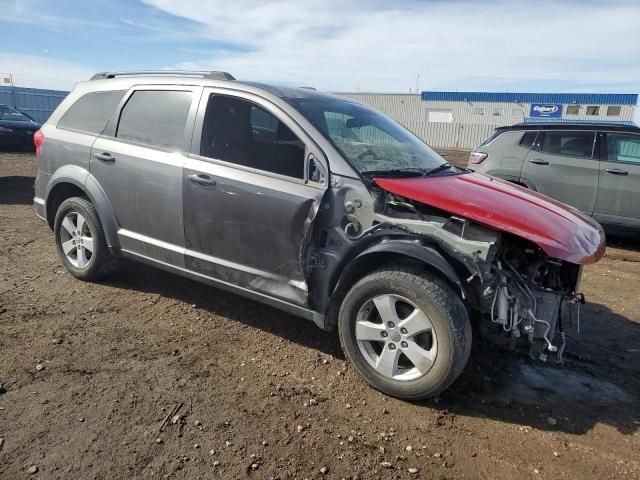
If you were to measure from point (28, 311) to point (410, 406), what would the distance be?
3.25 meters

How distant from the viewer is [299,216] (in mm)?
3252

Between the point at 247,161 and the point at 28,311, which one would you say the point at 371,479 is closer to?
the point at 247,161

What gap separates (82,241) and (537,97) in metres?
38.6

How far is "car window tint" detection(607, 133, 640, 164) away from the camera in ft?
23.1

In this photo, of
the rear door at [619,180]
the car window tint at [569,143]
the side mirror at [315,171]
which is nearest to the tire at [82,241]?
the side mirror at [315,171]

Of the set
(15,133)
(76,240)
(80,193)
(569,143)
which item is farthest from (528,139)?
(15,133)

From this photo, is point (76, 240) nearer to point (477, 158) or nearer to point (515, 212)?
point (515, 212)

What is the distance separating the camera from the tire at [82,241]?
444cm

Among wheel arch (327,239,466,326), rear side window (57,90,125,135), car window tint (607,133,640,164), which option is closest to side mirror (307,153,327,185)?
wheel arch (327,239,466,326)

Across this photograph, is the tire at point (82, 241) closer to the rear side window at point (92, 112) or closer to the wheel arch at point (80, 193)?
the wheel arch at point (80, 193)

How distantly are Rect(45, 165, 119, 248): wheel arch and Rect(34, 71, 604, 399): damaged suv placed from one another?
2 centimetres

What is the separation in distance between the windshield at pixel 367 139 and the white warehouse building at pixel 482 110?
Result: 29320 mm

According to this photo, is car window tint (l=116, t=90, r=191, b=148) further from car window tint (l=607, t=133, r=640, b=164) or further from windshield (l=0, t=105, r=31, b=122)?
windshield (l=0, t=105, r=31, b=122)

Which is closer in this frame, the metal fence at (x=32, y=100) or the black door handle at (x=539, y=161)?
the black door handle at (x=539, y=161)
